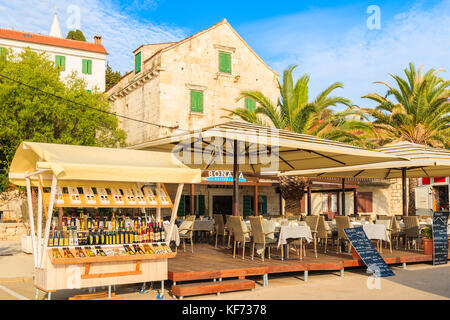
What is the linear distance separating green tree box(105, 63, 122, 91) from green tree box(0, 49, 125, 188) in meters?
23.3

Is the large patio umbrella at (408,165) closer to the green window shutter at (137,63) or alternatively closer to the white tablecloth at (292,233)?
the white tablecloth at (292,233)

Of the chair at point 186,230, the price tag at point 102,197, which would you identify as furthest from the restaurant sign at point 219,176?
the price tag at point 102,197

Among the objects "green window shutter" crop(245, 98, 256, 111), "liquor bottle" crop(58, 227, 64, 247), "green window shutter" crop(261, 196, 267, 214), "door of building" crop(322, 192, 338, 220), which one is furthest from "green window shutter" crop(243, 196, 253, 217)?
"liquor bottle" crop(58, 227, 64, 247)

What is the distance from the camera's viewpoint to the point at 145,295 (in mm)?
7504

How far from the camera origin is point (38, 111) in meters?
18.2

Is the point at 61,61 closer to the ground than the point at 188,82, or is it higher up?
higher up

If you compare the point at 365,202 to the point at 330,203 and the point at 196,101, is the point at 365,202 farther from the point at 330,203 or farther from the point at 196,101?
the point at 196,101

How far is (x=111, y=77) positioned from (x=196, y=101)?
23.1m

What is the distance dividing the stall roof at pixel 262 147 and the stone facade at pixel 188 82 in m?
10.4

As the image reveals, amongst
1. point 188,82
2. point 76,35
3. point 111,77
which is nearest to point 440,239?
point 188,82

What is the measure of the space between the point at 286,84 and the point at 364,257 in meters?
9.82

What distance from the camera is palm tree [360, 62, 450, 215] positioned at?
65.1ft

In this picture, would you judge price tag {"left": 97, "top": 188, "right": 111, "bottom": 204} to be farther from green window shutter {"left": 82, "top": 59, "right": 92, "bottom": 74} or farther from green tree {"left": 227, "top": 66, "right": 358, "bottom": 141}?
green window shutter {"left": 82, "top": 59, "right": 92, "bottom": 74}
